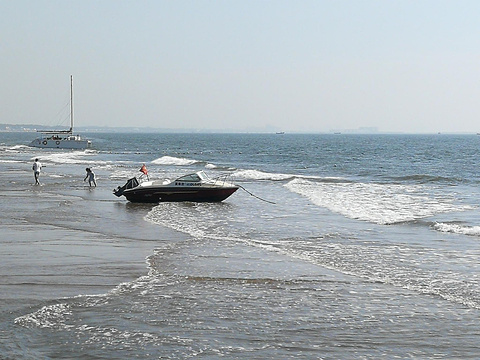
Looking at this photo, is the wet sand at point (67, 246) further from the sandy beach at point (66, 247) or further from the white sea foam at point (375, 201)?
the white sea foam at point (375, 201)

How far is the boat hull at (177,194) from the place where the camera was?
1078 inches

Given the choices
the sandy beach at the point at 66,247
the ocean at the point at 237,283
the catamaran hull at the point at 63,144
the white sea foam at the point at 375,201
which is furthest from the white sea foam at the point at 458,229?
the catamaran hull at the point at 63,144

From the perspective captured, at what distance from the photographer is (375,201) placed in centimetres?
2938

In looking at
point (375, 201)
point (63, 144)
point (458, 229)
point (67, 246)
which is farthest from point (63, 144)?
point (67, 246)

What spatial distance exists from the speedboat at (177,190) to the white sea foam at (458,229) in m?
9.69

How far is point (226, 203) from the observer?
2797 cm

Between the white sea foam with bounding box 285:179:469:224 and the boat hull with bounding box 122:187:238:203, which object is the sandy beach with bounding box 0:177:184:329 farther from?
the white sea foam with bounding box 285:179:469:224

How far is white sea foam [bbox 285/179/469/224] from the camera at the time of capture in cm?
2417

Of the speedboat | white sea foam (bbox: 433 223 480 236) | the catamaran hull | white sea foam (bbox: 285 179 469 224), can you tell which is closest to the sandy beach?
the speedboat

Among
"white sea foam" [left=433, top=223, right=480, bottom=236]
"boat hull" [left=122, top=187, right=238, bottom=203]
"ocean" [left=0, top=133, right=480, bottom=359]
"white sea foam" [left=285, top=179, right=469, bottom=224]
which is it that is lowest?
"white sea foam" [left=285, top=179, right=469, bottom=224]

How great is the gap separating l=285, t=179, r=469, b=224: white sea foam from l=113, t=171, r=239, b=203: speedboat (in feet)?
13.5

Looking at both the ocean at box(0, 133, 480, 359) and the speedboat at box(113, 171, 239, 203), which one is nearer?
the ocean at box(0, 133, 480, 359)

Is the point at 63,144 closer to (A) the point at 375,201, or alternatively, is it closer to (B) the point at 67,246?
(A) the point at 375,201

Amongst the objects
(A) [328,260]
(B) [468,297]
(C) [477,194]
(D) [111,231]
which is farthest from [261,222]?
(C) [477,194]
